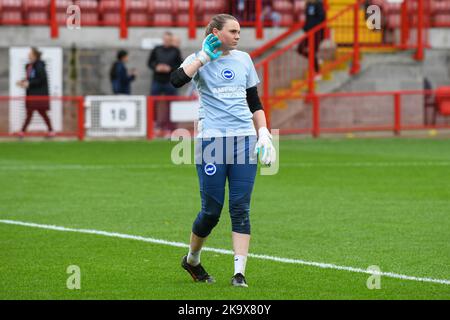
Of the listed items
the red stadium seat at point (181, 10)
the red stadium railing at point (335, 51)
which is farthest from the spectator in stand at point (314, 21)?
the red stadium seat at point (181, 10)

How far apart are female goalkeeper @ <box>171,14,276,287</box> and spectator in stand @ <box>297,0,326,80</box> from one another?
19.7m

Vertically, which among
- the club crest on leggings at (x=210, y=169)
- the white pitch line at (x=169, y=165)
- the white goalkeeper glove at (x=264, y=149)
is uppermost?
the white goalkeeper glove at (x=264, y=149)

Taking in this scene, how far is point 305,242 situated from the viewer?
1188 centimetres

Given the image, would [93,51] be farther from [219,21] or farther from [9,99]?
[219,21]

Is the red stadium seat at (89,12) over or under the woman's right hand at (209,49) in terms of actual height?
over

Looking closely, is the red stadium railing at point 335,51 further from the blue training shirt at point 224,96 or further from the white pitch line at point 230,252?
the blue training shirt at point 224,96

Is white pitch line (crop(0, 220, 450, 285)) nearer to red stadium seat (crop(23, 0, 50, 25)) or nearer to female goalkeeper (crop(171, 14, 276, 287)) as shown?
female goalkeeper (crop(171, 14, 276, 287))

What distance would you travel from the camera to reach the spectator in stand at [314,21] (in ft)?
94.9

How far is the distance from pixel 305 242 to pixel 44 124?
629 inches

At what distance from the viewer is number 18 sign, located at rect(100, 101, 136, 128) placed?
88.2ft

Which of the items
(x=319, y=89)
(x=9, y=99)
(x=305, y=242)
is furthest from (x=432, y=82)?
(x=305, y=242)

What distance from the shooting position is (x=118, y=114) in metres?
26.9

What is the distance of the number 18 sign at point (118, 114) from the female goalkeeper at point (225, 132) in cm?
1750

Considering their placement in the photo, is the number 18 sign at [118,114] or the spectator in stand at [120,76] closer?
the number 18 sign at [118,114]
